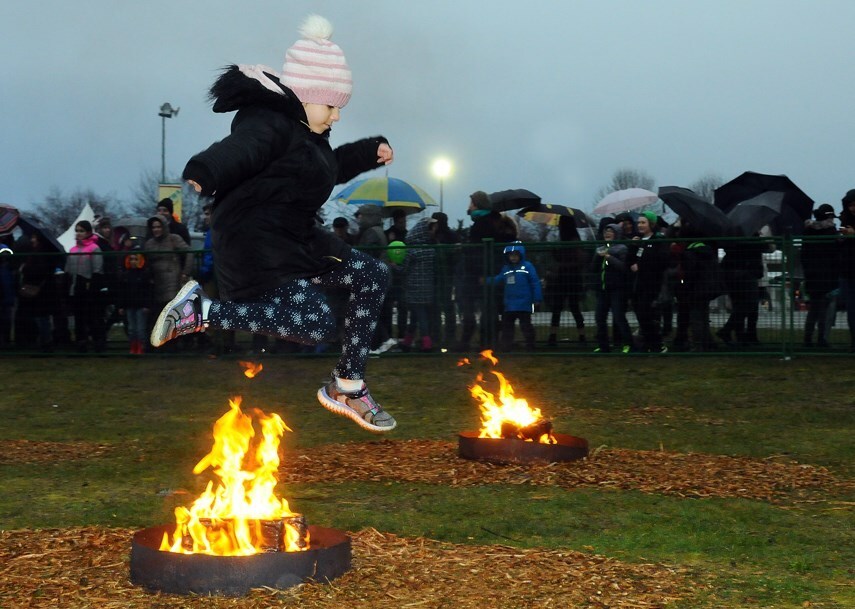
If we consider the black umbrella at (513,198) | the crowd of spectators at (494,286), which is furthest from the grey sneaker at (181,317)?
the black umbrella at (513,198)

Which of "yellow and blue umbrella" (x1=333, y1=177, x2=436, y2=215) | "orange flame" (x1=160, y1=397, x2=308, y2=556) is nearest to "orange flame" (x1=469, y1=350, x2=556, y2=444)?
"orange flame" (x1=160, y1=397, x2=308, y2=556)

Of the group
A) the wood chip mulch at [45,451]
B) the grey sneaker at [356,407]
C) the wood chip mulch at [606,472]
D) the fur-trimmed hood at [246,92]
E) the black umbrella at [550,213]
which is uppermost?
the black umbrella at [550,213]

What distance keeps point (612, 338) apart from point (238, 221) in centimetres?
1019

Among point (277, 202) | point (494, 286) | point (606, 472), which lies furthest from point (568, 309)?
point (277, 202)

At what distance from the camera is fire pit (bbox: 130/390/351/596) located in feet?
14.0

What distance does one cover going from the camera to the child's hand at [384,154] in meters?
6.55

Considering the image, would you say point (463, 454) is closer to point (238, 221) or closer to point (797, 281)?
point (238, 221)

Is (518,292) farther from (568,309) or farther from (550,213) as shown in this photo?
(550,213)

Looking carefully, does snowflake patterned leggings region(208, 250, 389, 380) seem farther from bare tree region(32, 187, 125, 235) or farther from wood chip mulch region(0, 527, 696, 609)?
bare tree region(32, 187, 125, 235)

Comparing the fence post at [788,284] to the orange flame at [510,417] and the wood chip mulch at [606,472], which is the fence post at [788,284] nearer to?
the wood chip mulch at [606,472]

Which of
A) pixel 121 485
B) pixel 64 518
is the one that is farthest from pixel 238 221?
pixel 121 485

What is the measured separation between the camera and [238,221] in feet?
18.8

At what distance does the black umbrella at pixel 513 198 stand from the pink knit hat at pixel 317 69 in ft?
52.5

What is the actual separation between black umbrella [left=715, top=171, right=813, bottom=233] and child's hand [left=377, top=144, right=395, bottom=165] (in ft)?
41.7
